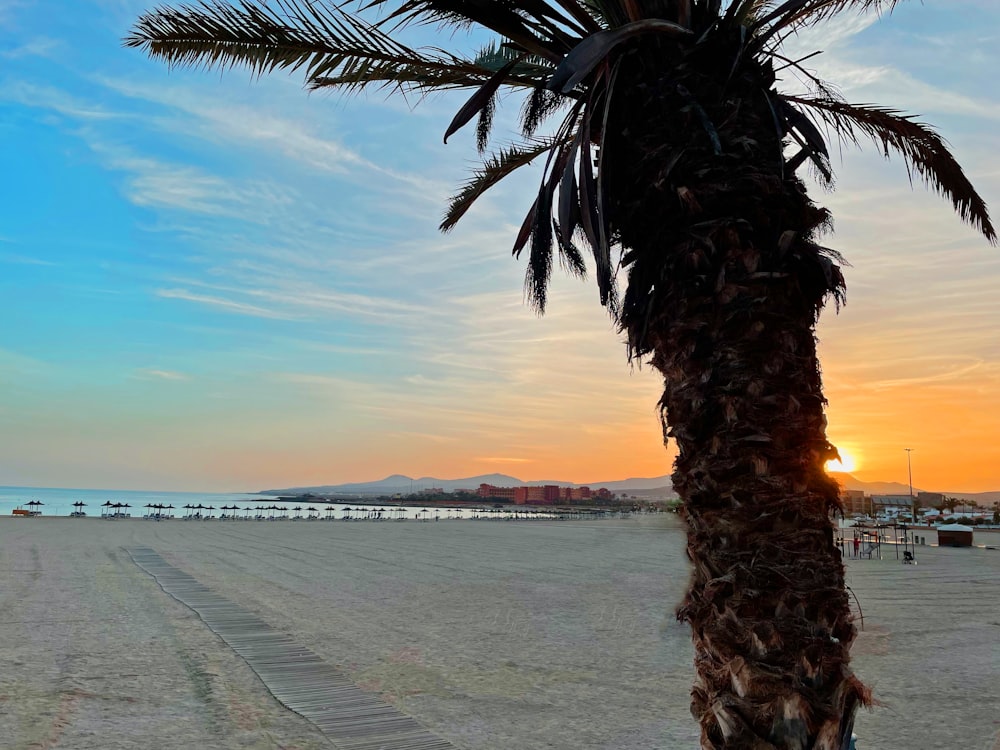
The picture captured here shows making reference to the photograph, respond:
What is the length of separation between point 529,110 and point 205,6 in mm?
3175

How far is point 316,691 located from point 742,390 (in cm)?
544

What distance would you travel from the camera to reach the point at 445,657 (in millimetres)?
8250

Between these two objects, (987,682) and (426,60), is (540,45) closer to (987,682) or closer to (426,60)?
(426,60)

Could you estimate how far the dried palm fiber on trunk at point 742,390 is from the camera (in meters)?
2.79

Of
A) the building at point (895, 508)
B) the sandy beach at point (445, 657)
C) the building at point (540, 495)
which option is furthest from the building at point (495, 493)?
the sandy beach at point (445, 657)

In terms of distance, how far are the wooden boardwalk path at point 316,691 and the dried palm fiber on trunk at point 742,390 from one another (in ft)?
10.2

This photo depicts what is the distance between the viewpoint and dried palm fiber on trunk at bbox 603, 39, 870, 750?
2.79m

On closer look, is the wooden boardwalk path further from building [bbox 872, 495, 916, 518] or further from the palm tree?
building [bbox 872, 495, 916, 518]

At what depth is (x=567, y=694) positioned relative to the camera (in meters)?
6.85

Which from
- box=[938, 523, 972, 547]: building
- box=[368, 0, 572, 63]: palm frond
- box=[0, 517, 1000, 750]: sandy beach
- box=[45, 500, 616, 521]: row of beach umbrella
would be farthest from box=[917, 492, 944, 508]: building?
box=[368, 0, 572, 63]: palm frond

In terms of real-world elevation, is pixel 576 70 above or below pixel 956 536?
above

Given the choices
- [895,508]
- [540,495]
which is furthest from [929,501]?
[540,495]

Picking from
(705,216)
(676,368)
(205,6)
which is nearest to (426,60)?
(205,6)

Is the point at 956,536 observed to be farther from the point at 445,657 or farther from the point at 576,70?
the point at 576,70
